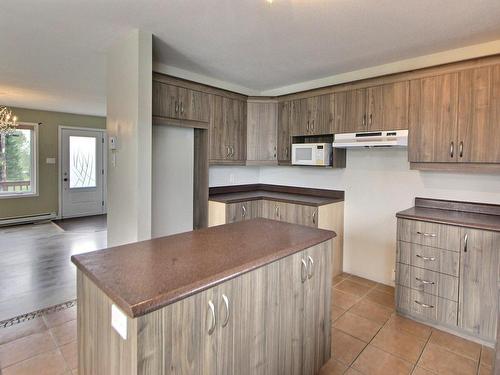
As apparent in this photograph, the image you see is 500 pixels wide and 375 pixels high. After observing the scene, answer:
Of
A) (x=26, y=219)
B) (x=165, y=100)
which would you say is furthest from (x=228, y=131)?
(x=26, y=219)

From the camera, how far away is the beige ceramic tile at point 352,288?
3268mm

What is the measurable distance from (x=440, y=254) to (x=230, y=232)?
1830 millimetres

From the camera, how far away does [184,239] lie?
5.99ft

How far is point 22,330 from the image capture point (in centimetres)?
246

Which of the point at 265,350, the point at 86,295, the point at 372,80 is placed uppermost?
the point at 372,80

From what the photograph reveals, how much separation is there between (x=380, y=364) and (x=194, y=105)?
3050 mm

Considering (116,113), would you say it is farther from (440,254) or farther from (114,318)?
(440,254)

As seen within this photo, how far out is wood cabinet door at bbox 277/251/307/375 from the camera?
5.26 feet

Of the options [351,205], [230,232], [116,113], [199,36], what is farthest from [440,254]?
[116,113]

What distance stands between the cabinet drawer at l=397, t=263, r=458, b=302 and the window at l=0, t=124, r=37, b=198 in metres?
7.10

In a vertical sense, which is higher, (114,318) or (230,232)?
(230,232)

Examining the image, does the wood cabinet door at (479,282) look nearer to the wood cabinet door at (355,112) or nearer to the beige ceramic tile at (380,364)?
the beige ceramic tile at (380,364)

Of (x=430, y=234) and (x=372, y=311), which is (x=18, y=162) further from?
(x=430, y=234)

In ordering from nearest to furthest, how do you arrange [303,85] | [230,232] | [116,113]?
[230,232], [116,113], [303,85]
